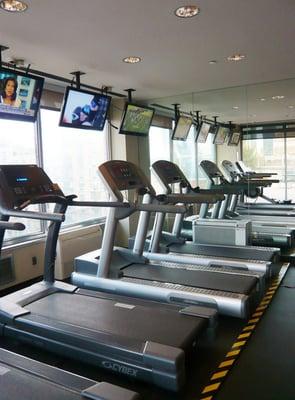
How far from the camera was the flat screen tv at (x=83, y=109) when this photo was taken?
13.2ft

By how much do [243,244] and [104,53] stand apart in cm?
308

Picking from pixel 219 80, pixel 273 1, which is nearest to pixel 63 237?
pixel 219 80

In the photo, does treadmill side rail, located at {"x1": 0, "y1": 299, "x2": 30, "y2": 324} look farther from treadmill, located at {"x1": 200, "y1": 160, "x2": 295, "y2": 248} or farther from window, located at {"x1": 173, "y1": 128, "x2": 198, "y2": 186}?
window, located at {"x1": 173, "y1": 128, "x2": 198, "y2": 186}

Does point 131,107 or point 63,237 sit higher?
point 131,107

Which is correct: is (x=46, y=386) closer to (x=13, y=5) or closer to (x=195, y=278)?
(x=195, y=278)

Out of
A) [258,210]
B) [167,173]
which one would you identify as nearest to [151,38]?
[167,173]

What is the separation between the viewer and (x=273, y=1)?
248cm

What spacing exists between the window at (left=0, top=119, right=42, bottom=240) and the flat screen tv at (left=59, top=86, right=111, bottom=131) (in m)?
0.73

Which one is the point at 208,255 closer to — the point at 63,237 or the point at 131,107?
the point at 63,237

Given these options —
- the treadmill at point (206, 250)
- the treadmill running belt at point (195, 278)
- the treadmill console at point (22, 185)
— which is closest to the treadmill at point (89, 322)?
the treadmill console at point (22, 185)

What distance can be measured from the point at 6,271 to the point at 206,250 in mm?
2484

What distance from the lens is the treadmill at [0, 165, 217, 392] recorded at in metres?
2.08

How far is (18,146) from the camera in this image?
14.6 feet

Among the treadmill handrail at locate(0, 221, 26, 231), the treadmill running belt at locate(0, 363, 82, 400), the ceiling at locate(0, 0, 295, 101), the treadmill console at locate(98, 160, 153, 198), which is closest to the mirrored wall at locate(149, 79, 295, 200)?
the ceiling at locate(0, 0, 295, 101)
